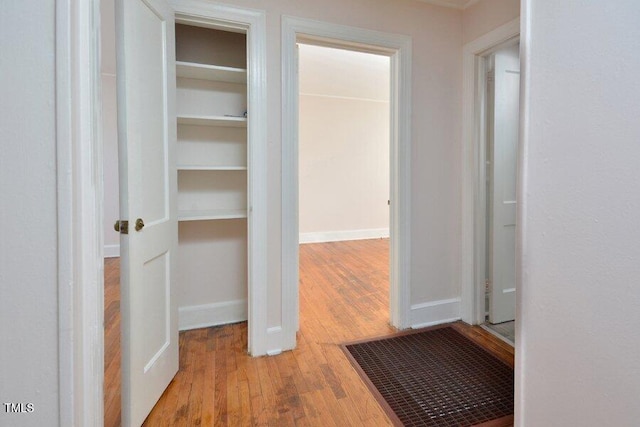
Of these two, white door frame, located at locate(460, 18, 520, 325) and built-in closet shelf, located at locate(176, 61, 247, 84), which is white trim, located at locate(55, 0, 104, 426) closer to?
built-in closet shelf, located at locate(176, 61, 247, 84)

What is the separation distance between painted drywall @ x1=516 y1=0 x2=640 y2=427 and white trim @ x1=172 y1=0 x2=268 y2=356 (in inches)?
57.5

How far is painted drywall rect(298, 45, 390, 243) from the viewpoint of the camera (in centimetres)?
539

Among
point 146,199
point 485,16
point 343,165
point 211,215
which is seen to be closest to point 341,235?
point 343,165

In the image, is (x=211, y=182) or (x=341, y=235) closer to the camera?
(x=211, y=182)

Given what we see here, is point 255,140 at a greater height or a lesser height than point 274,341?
greater

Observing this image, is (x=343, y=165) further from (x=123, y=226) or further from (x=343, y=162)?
(x=123, y=226)

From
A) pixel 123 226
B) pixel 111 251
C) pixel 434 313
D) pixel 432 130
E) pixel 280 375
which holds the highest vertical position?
pixel 432 130

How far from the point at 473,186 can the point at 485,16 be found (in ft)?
4.07

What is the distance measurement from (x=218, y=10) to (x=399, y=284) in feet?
7.17

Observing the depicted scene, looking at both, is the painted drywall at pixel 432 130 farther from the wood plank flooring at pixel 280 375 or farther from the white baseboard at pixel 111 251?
the white baseboard at pixel 111 251

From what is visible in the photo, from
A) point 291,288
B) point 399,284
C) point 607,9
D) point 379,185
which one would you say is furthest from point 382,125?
point 607,9

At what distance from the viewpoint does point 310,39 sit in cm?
207

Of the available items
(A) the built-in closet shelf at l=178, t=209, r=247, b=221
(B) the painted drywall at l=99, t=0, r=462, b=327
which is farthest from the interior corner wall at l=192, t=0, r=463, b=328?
(A) the built-in closet shelf at l=178, t=209, r=247, b=221

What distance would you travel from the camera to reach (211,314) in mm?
2367
